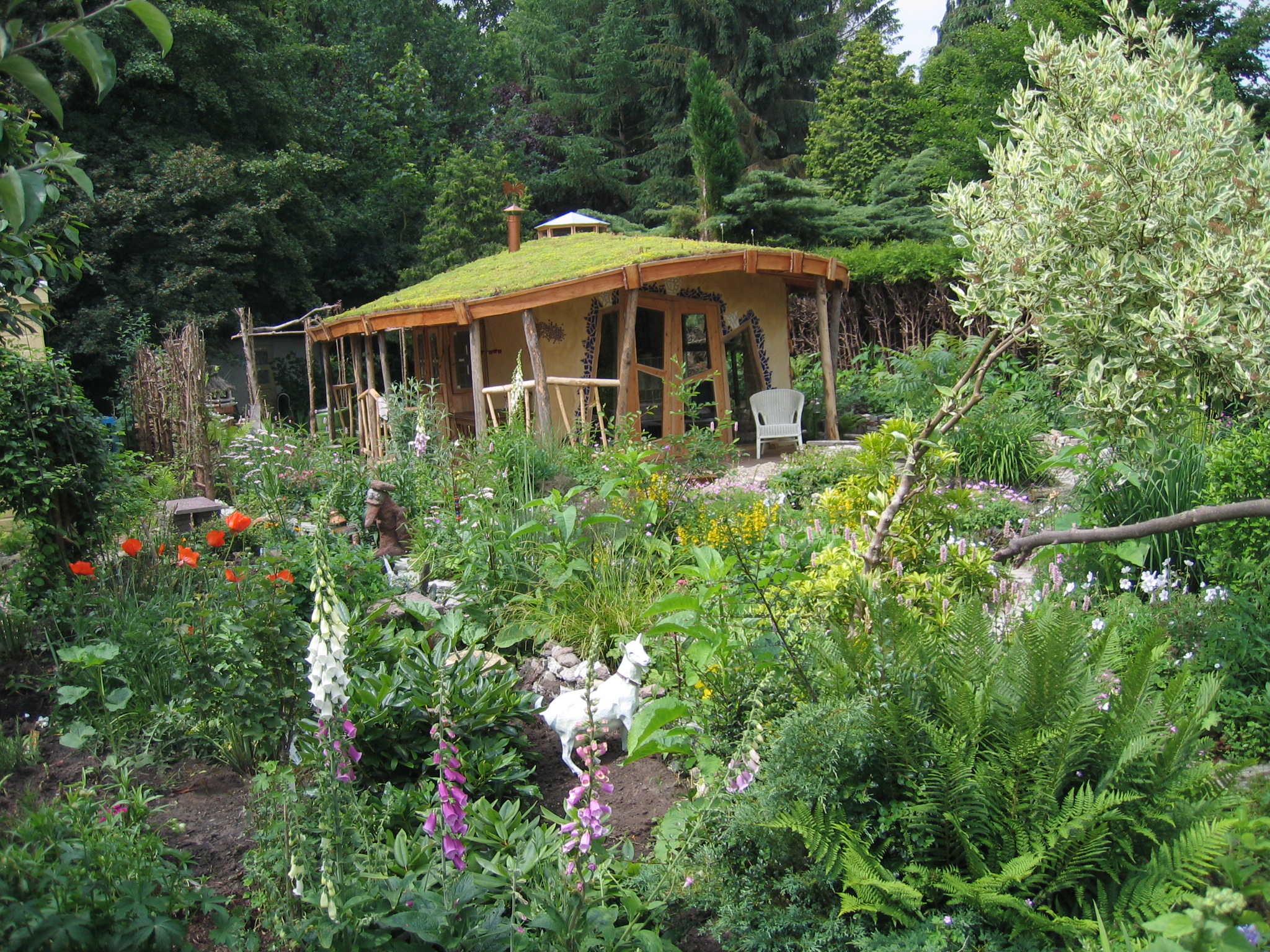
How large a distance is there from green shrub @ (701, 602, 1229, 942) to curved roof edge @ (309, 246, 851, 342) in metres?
7.02

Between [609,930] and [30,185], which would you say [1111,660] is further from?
[30,185]

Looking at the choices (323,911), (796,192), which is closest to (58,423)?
(323,911)

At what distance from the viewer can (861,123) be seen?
2234 centimetres

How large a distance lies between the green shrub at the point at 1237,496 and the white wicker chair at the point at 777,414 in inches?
256

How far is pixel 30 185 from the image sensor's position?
4.22ft

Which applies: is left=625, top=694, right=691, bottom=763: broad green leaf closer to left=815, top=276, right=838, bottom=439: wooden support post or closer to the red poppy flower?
the red poppy flower

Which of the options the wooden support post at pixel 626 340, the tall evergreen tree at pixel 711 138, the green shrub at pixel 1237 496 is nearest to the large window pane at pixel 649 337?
the wooden support post at pixel 626 340

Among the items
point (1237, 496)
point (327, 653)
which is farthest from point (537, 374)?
point (327, 653)

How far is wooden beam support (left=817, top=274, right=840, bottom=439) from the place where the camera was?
36.4 feet

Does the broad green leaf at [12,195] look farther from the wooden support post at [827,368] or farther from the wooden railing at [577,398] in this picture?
the wooden support post at [827,368]

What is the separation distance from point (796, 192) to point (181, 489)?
586 inches

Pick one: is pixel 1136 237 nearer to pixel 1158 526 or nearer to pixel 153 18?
pixel 1158 526

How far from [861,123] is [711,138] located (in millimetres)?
5757

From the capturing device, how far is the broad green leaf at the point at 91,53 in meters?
1.22
